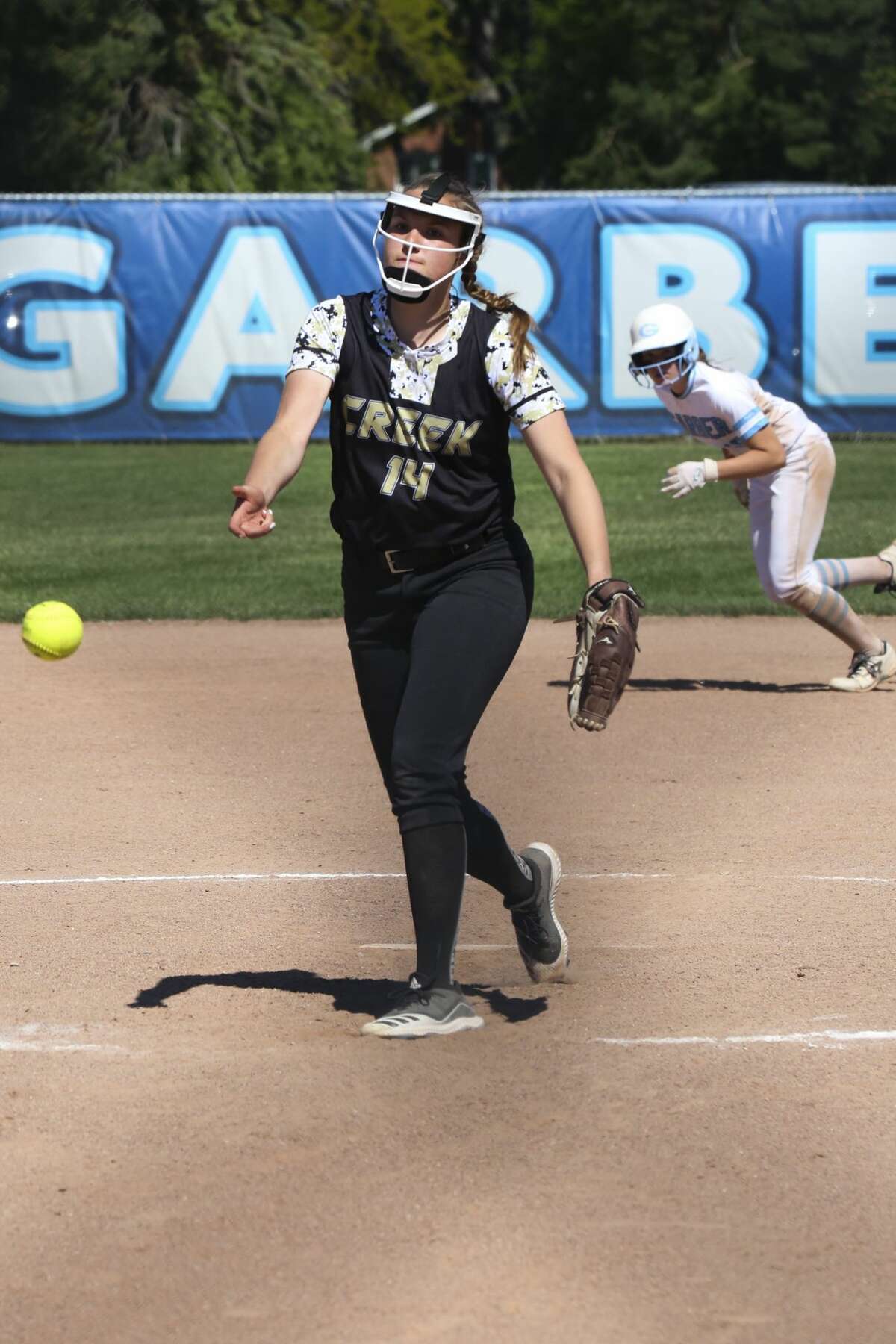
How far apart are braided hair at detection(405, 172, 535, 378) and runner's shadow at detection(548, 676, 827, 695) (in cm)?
502

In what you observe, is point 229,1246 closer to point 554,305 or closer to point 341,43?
point 554,305

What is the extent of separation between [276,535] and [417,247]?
35.6ft

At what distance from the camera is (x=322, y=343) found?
4398 millimetres

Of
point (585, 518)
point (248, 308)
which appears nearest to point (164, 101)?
point (248, 308)

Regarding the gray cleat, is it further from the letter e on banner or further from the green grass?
the letter e on banner

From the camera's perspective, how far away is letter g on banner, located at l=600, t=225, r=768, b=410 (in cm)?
2034

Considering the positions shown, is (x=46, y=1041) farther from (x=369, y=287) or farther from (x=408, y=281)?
(x=369, y=287)

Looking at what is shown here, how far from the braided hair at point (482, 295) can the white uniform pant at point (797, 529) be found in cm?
462

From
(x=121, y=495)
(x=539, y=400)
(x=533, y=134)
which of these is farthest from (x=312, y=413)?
(x=533, y=134)

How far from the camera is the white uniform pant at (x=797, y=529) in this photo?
9016 mm

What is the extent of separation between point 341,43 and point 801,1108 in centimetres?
4255

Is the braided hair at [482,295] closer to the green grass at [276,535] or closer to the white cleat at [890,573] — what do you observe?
the white cleat at [890,573]

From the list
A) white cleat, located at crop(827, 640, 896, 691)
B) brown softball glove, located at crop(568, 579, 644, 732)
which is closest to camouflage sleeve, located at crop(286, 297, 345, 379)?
brown softball glove, located at crop(568, 579, 644, 732)

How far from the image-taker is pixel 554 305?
2062 cm
